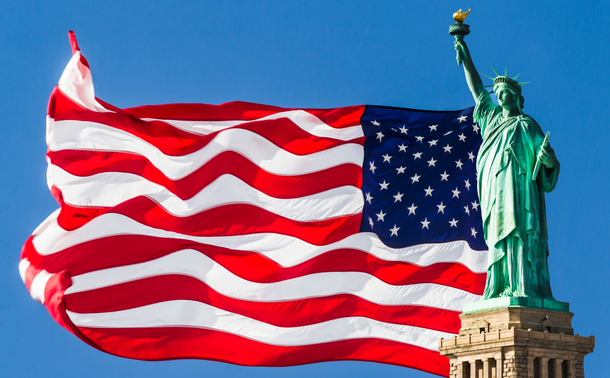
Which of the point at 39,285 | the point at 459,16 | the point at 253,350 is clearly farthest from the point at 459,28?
the point at 39,285

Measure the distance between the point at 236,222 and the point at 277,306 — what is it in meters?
3.54

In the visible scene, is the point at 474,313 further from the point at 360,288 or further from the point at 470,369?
the point at 360,288

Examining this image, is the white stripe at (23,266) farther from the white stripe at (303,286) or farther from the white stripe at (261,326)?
the white stripe at (261,326)

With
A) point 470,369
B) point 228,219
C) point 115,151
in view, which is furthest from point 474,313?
point 115,151

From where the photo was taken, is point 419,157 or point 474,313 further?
point 419,157

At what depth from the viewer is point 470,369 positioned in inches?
2007

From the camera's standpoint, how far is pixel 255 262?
55.3m

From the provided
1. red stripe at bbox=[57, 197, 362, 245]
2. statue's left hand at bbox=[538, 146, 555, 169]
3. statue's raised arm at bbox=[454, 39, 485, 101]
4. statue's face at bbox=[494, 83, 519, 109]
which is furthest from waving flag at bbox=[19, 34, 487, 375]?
statue's left hand at bbox=[538, 146, 555, 169]

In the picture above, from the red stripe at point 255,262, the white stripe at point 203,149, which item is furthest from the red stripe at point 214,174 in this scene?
the red stripe at point 255,262

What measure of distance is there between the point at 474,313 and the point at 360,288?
535 cm

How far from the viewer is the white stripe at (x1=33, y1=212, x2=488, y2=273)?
54875mm

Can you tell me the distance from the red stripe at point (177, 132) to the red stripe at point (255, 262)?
4.13 metres

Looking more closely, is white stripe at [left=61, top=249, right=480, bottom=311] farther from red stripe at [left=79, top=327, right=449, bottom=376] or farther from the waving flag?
red stripe at [left=79, top=327, right=449, bottom=376]

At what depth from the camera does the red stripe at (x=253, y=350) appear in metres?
54.2
